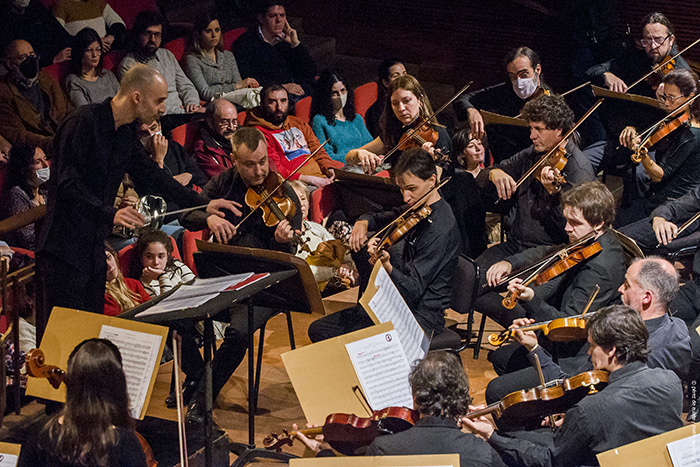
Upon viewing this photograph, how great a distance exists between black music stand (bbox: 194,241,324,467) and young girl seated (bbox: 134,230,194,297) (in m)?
0.92

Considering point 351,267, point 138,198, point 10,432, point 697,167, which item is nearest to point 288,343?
point 351,267

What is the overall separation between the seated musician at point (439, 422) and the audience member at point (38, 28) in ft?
13.6

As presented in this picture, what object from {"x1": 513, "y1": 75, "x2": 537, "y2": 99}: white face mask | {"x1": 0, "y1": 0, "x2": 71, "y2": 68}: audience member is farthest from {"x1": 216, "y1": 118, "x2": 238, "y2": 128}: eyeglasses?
{"x1": 513, "y1": 75, "x2": 537, "y2": 99}: white face mask

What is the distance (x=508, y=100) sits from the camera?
5332 mm

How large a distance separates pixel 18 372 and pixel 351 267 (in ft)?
6.71

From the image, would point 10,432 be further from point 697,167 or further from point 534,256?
point 697,167

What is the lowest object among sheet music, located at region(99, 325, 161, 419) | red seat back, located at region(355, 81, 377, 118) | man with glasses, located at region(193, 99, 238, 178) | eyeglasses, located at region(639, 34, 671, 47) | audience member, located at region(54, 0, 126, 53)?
sheet music, located at region(99, 325, 161, 419)

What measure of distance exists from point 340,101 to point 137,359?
3.90m

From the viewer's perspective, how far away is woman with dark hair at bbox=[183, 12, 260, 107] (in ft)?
20.0

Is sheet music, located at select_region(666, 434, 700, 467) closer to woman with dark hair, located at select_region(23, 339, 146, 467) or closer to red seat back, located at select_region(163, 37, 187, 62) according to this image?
woman with dark hair, located at select_region(23, 339, 146, 467)

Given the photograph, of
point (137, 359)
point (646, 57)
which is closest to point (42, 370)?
point (137, 359)

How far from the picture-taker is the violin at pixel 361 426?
247 centimetres

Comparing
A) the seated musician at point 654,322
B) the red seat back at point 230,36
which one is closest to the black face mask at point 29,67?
the red seat back at point 230,36

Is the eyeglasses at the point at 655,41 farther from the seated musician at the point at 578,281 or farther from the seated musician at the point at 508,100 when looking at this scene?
the seated musician at the point at 578,281
